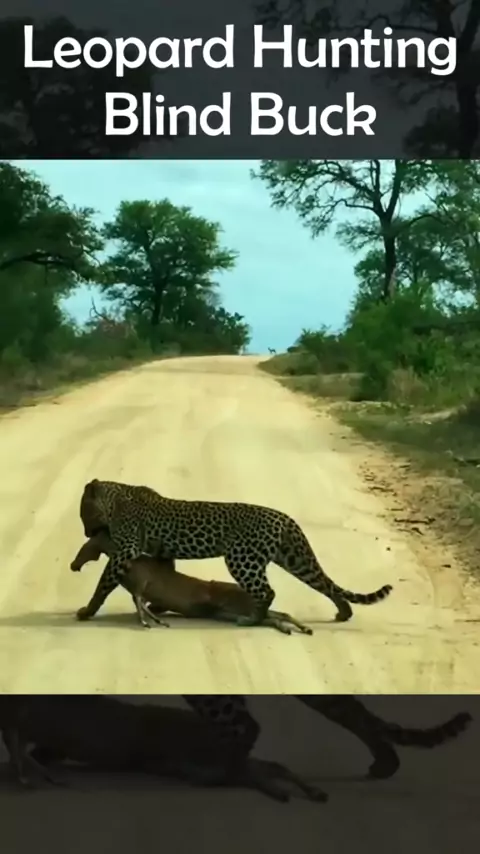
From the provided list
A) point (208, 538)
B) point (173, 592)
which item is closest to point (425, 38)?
point (208, 538)

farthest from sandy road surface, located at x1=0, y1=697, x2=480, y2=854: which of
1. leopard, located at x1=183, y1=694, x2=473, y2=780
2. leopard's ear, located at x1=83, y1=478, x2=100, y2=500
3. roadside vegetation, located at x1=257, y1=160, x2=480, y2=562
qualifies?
leopard's ear, located at x1=83, y1=478, x2=100, y2=500

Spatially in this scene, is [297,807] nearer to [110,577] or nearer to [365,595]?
[365,595]

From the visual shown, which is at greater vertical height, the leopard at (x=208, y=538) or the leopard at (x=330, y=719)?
the leopard at (x=208, y=538)

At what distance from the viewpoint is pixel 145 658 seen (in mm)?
2930

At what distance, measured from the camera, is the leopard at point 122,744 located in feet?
9.63

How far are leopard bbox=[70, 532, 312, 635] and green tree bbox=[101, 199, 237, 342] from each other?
54cm

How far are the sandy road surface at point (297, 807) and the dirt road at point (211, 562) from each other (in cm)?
12

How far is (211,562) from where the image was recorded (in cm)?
303

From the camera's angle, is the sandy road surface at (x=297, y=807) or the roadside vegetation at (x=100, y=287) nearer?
the sandy road surface at (x=297, y=807)

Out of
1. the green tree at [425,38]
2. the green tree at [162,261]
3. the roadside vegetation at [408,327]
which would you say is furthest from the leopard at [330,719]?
the green tree at [425,38]

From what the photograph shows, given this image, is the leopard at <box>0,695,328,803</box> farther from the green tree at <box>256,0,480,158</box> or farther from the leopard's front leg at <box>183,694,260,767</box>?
the green tree at <box>256,0,480,158</box>

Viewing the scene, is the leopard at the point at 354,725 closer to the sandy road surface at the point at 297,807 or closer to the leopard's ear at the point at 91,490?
the sandy road surface at the point at 297,807

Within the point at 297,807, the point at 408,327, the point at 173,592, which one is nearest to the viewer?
the point at 297,807

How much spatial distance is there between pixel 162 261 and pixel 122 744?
1.14 meters
